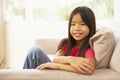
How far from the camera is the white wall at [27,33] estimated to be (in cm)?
350

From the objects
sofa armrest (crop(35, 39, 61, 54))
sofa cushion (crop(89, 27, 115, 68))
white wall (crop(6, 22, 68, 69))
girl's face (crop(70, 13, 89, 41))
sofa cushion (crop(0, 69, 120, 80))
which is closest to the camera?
sofa cushion (crop(0, 69, 120, 80))

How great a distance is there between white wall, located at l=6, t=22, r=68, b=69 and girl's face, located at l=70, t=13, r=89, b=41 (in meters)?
1.84

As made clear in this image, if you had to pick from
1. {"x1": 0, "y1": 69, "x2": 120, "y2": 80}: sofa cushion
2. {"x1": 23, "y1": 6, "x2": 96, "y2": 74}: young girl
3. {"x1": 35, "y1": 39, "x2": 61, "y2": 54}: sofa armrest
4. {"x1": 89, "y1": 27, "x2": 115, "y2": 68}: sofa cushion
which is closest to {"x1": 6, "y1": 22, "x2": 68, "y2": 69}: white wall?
{"x1": 35, "y1": 39, "x2": 61, "y2": 54}: sofa armrest

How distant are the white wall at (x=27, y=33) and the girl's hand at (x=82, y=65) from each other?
82.8 inches

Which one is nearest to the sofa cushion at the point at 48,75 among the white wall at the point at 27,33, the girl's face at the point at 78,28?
the girl's face at the point at 78,28

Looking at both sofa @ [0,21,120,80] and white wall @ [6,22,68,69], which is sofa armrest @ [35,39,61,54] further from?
sofa @ [0,21,120,80]

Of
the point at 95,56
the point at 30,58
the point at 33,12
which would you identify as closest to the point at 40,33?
the point at 33,12

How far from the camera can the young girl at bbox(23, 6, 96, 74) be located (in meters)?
1.38

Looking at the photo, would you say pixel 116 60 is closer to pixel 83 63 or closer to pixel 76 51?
pixel 83 63

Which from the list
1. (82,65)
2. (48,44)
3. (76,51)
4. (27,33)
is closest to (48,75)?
(82,65)

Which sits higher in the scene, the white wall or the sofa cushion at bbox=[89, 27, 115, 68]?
the sofa cushion at bbox=[89, 27, 115, 68]

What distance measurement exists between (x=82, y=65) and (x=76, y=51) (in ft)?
1.15

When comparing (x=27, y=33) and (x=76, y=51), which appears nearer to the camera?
(x=76, y=51)

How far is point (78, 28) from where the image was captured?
1.62m
